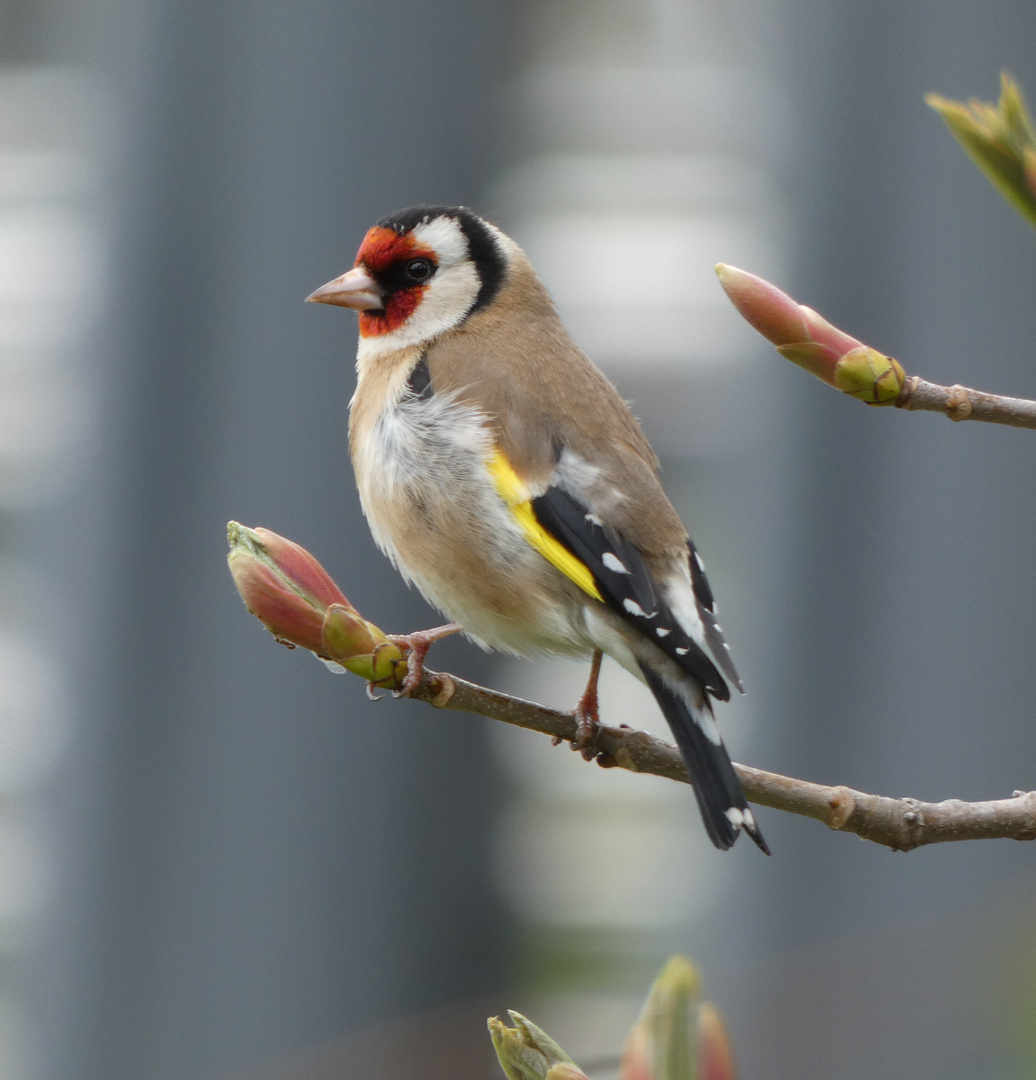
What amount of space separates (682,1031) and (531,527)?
120 centimetres

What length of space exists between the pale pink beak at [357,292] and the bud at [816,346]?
4.05ft

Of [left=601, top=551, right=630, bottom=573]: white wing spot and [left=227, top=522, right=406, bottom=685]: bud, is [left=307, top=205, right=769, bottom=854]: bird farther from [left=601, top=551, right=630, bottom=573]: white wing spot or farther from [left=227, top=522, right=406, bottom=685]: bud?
[left=227, top=522, right=406, bottom=685]: bud

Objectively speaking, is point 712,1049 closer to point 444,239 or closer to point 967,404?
point 967,404

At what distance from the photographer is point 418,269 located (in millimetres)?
2410

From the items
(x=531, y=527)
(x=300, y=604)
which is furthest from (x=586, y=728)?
(x=300, y=604)

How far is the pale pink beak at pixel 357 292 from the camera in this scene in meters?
2.32

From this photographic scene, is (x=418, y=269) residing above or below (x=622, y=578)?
above

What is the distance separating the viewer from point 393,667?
1291mm

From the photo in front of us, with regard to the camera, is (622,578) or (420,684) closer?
(420,684)

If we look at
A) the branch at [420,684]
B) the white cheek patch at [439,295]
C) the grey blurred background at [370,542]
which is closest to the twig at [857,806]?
the branch at [420,684]

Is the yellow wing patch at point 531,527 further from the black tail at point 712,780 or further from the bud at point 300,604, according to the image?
the bud at point 300,604

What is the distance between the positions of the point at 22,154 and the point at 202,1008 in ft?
9.69

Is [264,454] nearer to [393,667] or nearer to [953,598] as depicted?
[953,598]

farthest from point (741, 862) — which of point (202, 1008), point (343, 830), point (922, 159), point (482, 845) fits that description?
point (922, 159)
